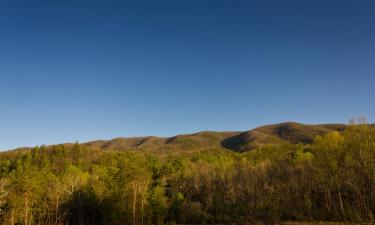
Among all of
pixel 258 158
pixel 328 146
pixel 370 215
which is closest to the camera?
pixel 370 215

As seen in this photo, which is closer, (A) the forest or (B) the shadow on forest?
(A) the forest

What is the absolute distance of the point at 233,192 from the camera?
205ft

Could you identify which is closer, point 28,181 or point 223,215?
point 28,181

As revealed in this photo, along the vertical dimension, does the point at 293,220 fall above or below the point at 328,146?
below

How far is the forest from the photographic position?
4175 centimetres

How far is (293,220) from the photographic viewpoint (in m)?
50.4

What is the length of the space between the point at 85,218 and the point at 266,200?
119 ft

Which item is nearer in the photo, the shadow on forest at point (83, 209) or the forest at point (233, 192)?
the forest at point (233, 192)

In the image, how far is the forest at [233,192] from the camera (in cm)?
4175

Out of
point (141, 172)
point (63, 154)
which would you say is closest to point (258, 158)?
point (141, 172)

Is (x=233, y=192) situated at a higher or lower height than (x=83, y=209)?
higher

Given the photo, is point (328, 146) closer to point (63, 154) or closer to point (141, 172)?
point (141, 172)

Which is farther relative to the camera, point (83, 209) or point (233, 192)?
point (233, 192)

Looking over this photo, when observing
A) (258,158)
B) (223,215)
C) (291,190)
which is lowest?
(223,215)
